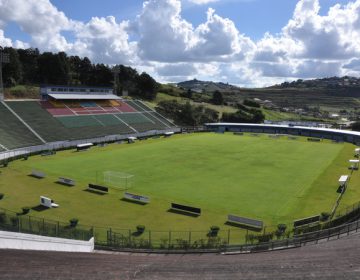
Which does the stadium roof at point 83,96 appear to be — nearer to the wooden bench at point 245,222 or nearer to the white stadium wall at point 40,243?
the wooden bench at point 245,222

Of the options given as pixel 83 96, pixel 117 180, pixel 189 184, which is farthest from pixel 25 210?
pixel 83 96

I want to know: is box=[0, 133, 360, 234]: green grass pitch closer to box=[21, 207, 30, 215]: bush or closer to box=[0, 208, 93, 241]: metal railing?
box=[21, 207, 30, 215]: bush

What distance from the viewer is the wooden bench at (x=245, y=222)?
30.0 meters

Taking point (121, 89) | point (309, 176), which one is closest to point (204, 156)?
point (309, 176)

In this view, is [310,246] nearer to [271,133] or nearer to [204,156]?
[204,156]

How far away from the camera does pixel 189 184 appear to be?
43.2 m

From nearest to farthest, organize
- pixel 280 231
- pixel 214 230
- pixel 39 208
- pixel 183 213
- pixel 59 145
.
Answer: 1. pixel 214 230
2. pixel 280 231
3. pixel 183 213
4. pixel 39 208
5. pixel 59 145

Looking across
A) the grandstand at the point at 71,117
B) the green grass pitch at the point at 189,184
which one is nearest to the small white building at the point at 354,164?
the green grass pitch at the point at 189,184

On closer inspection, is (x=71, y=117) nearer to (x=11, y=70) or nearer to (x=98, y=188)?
(x=11, y=70)

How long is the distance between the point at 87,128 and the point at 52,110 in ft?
34.1

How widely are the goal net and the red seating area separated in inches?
1588

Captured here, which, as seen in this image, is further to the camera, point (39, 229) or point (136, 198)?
point (136, 198)

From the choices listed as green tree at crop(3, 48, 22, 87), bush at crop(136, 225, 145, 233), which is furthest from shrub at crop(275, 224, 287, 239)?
green tree at crop(3, 48, 22, 87)

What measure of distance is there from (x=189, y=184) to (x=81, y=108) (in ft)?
182
